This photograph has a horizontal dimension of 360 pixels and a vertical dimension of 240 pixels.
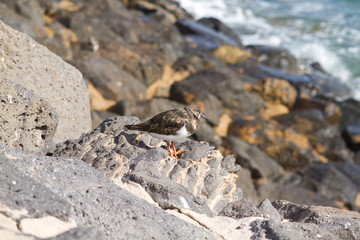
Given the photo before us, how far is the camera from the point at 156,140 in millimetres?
6184

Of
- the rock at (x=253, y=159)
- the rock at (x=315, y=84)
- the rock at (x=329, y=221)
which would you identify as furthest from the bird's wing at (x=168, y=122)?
the rock at (x=315, y=84)

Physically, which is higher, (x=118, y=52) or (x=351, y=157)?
(x=118, y=52)

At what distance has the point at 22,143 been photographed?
520cm

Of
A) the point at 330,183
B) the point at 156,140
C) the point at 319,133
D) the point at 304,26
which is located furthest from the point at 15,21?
the point at 304,26

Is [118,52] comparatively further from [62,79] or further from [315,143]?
[62,79]

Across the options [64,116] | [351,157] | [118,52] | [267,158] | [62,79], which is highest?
[62,79]

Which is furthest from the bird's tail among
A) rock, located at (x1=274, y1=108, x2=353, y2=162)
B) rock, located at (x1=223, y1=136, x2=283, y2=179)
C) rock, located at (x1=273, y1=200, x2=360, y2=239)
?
rock, located at (x1=274, y1=108, x2=353, y2=162)

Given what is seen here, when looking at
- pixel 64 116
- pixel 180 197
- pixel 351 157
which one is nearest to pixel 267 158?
pixel 351 157

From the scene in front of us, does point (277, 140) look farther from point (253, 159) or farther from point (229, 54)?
point (229, 54)

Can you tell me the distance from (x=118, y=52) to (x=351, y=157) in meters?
7.90

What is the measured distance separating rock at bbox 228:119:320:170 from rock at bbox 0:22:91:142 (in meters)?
6.09

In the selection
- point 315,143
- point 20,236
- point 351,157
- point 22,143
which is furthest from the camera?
point 351,157

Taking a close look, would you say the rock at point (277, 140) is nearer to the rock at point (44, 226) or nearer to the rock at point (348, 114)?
the rock at point (348, 114)

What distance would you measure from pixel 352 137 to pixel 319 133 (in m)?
2.26
